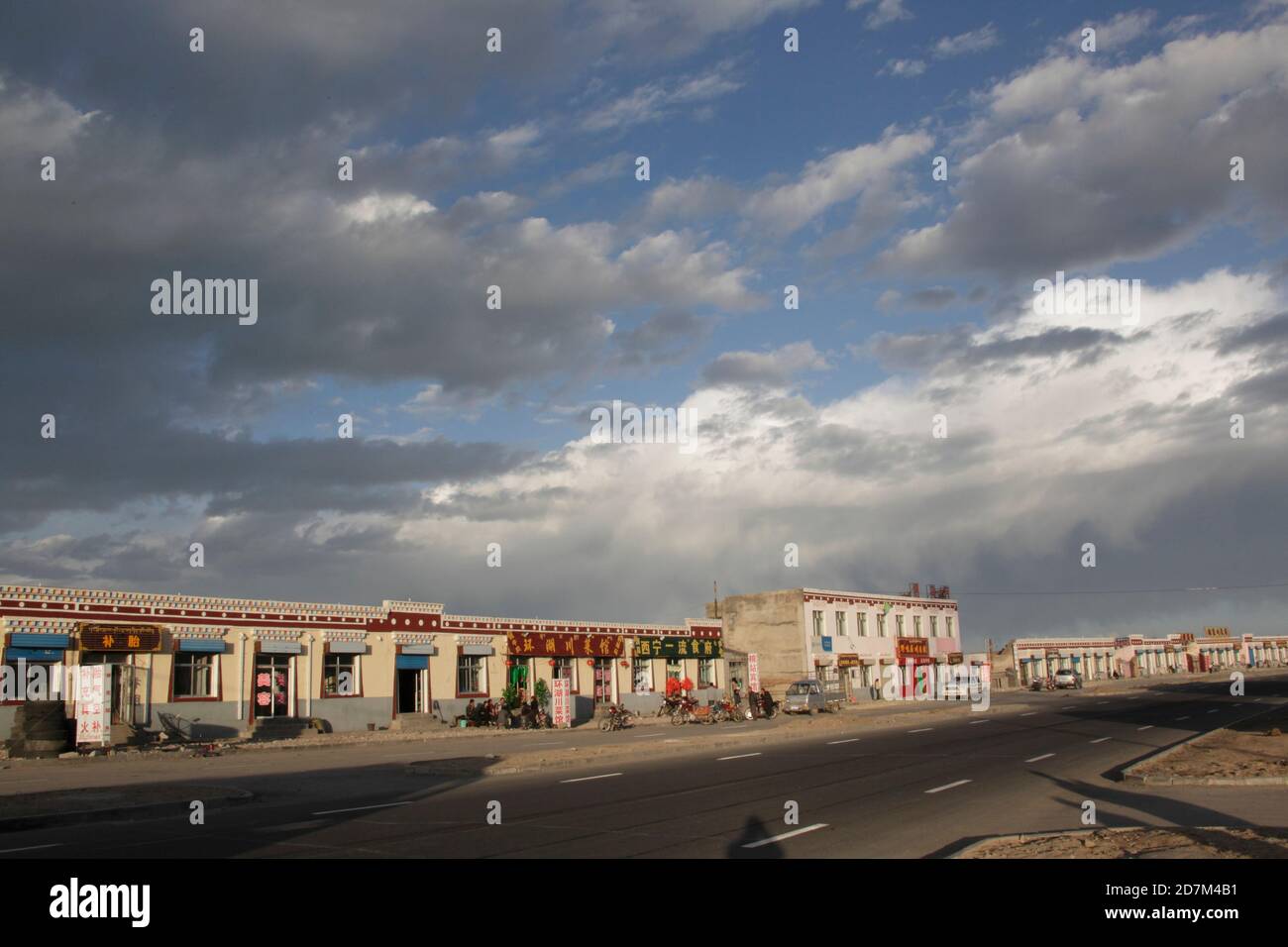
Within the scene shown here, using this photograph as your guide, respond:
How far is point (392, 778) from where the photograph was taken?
72.7 feet

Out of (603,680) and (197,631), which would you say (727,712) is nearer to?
(603,680)

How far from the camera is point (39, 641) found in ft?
111

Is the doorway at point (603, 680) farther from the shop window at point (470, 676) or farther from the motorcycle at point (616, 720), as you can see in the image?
the motorcycle at point (616, 720)

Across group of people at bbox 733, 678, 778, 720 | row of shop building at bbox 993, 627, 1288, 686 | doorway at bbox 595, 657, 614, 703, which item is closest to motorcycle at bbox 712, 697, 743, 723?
group of people at bbox 733, 678, 778, 720

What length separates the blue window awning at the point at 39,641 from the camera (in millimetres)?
33219

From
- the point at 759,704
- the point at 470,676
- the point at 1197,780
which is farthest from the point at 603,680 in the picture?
the point at 1197,780

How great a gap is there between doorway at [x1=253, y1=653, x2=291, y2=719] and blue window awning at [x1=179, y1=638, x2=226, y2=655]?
1.85 meters

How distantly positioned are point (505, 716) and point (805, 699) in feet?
51.6

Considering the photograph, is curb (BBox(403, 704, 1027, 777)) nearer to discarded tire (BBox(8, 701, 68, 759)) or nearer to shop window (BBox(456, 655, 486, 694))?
discarded tire (BBox(8, 701, 68, 759))

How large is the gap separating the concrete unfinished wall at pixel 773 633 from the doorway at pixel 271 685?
35313mm

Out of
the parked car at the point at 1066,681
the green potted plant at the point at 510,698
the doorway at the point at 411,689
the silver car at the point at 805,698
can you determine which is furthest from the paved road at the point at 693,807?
the parked car at the point at 1066,681

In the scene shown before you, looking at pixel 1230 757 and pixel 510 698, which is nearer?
pixel 1230 757

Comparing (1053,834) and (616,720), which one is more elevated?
(1053,834)
